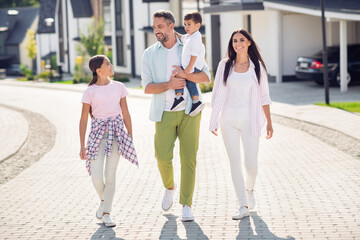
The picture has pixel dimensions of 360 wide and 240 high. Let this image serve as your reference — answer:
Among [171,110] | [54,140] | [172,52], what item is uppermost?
[172,52]

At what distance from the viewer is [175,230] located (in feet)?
20.9

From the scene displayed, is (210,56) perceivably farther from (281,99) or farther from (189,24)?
(189,24)

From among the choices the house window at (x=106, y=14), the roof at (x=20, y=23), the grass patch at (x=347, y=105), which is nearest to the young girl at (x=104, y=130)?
the grass patch at (x=347, y=105)

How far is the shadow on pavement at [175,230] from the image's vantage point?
6.11 m

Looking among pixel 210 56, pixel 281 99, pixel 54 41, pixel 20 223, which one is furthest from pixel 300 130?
pixel 54 41

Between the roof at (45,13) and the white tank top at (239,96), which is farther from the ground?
the roof at (45,13)

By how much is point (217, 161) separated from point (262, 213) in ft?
11.6

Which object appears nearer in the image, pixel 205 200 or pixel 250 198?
pixel 250 198

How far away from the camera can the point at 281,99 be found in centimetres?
2062

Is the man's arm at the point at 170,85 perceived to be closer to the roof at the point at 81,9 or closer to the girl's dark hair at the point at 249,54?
the girl's dark hair at the point at 249,54

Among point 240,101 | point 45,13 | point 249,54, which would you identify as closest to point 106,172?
point 240,101

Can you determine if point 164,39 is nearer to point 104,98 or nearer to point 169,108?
point 169,108

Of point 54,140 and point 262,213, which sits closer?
point 262,213

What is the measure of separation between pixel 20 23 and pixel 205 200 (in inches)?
2646
